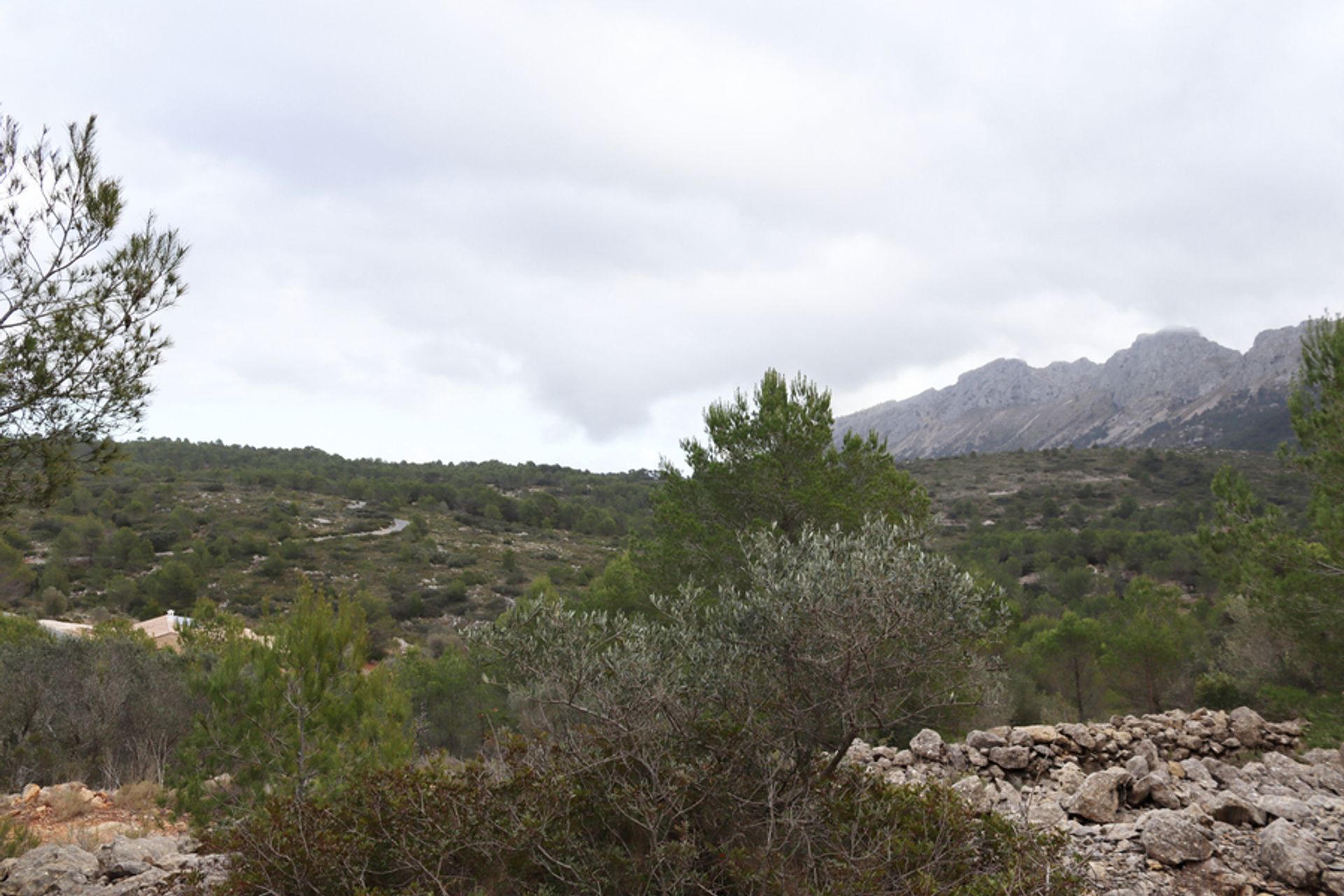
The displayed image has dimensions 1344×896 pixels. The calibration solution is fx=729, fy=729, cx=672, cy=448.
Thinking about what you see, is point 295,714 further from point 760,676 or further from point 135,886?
point 760,676

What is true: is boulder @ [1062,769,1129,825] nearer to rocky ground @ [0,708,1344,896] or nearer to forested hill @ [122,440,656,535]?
rocky ground @ [0,708,1344,896]

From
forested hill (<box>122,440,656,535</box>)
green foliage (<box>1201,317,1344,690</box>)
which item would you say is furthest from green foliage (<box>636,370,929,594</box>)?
forested hill (<box>122,440,656,535</box>)

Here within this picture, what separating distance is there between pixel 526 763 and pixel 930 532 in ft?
38.0

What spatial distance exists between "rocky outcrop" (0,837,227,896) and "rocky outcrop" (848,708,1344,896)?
19.8 feet

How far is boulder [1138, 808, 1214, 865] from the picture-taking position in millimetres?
6082

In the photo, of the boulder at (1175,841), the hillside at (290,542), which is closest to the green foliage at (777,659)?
the boulder at (1175,841)

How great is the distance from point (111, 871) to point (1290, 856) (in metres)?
9.71

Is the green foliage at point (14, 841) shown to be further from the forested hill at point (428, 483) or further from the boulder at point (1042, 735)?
the forested hill at point (428, 483)

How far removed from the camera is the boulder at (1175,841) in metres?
6.08

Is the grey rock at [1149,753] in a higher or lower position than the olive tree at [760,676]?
lower

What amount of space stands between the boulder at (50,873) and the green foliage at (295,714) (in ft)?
5.35

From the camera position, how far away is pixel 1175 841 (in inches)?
244

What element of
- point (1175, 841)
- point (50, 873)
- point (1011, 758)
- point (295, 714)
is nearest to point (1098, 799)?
point (1175, 841)

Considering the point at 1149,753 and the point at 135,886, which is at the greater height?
the point at 135,886
